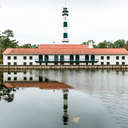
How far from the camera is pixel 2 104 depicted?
1669 centimetres

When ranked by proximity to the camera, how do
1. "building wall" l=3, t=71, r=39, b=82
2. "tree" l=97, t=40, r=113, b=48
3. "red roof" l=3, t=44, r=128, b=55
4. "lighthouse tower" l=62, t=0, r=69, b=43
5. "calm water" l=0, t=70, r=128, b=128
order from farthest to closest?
"tree" l=97, t=40, r=113, b=48, "lighthouse tower" l=62, t=0, r=69, b=43, "red roof" l=3, t=44, r=128, b=55, "building wall" l=3, t=71, r=39, b=82, "calm water" l=0, t=70, r=128, b=128

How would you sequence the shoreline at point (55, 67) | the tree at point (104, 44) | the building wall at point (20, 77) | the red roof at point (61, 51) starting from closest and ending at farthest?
the building wall at point (20, 77) → the shoreline at point (55, 67) → the red roof at point (61, 51) → the tree at point (104, 44)

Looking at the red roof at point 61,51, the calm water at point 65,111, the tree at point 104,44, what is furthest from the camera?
the tree at point 104,44

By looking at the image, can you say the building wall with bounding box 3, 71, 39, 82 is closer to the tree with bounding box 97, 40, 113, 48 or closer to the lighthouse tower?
the lighthouse tower

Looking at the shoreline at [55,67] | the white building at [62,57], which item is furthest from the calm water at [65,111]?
the white building at [62,57]

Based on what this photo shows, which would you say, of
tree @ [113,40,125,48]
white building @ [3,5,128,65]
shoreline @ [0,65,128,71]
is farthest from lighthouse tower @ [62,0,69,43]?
tree @ [113,40,125,48]

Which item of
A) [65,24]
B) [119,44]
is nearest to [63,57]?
[65,24]

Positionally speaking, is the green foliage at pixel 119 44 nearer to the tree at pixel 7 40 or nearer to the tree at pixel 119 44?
the tree at pixel 119 44

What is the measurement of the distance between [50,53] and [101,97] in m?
48.6

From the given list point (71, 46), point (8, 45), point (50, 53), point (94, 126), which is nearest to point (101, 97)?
point (94, 126)

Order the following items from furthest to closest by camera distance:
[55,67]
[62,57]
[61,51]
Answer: [61,51] < [62,57] < [55,67]

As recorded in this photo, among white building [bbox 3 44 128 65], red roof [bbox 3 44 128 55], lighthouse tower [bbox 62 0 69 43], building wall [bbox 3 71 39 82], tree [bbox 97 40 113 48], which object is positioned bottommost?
building wall [bbox 3 71 39 82]

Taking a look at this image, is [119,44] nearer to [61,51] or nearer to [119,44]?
[119,44]

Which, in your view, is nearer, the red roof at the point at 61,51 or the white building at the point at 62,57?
the white building at the point at 62,57
